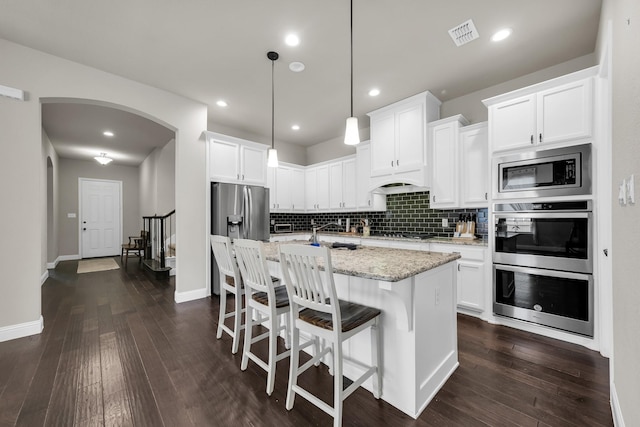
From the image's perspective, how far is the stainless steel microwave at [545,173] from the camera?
93.8 inches

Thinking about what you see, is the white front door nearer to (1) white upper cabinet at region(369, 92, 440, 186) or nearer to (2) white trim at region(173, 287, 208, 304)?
(2) white trim at region(173, 287, 208, 304)

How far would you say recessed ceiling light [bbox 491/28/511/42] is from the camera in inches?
95.8

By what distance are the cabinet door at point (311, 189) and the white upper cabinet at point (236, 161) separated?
1234 millimetres

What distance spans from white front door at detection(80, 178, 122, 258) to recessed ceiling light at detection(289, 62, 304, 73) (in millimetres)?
8037

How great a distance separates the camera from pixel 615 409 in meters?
1.50

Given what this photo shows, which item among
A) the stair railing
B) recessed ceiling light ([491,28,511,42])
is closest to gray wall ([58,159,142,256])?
the stair railing

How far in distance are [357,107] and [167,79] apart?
266 centimetres

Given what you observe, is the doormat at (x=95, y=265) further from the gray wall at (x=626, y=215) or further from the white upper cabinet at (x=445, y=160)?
the gray wall at (x=626, y=215)

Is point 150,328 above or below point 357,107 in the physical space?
below

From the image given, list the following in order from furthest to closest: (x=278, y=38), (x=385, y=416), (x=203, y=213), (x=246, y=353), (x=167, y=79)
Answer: (x=203, y=213) → (x=167, y=79) → (x=278, y=38) → (x=246, y=353) → (x=385, y=416)

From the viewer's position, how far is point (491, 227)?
2.91 metres

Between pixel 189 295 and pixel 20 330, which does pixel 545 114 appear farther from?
pixel 20 330

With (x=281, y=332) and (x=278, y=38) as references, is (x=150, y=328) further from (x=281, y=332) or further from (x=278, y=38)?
(x=278, y=38)

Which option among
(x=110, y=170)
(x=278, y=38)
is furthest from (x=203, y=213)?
(x=110, y=170)
